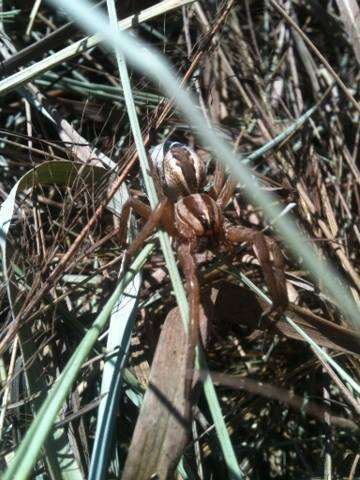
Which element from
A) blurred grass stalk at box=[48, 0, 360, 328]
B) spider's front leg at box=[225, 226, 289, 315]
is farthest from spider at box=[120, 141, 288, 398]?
blurred grass stalk at box=[48, 0, 360, 328]

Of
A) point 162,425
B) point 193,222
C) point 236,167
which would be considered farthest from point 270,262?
point 236,167

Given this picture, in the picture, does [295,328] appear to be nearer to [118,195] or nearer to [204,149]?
[118,195]

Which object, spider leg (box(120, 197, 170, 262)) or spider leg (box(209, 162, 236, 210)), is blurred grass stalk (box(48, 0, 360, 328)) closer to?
spider leg (box(120, 197, 170, 262))

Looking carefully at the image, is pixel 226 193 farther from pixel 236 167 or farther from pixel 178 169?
pixel 236 167

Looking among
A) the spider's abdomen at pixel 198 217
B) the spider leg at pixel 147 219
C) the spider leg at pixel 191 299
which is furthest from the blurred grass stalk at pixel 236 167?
the spider's abdomen at pixel 198 217

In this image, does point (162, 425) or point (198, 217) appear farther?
point (198, 217)

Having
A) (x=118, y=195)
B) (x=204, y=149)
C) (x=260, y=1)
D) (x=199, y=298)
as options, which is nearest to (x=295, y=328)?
(x=199, y=298)
